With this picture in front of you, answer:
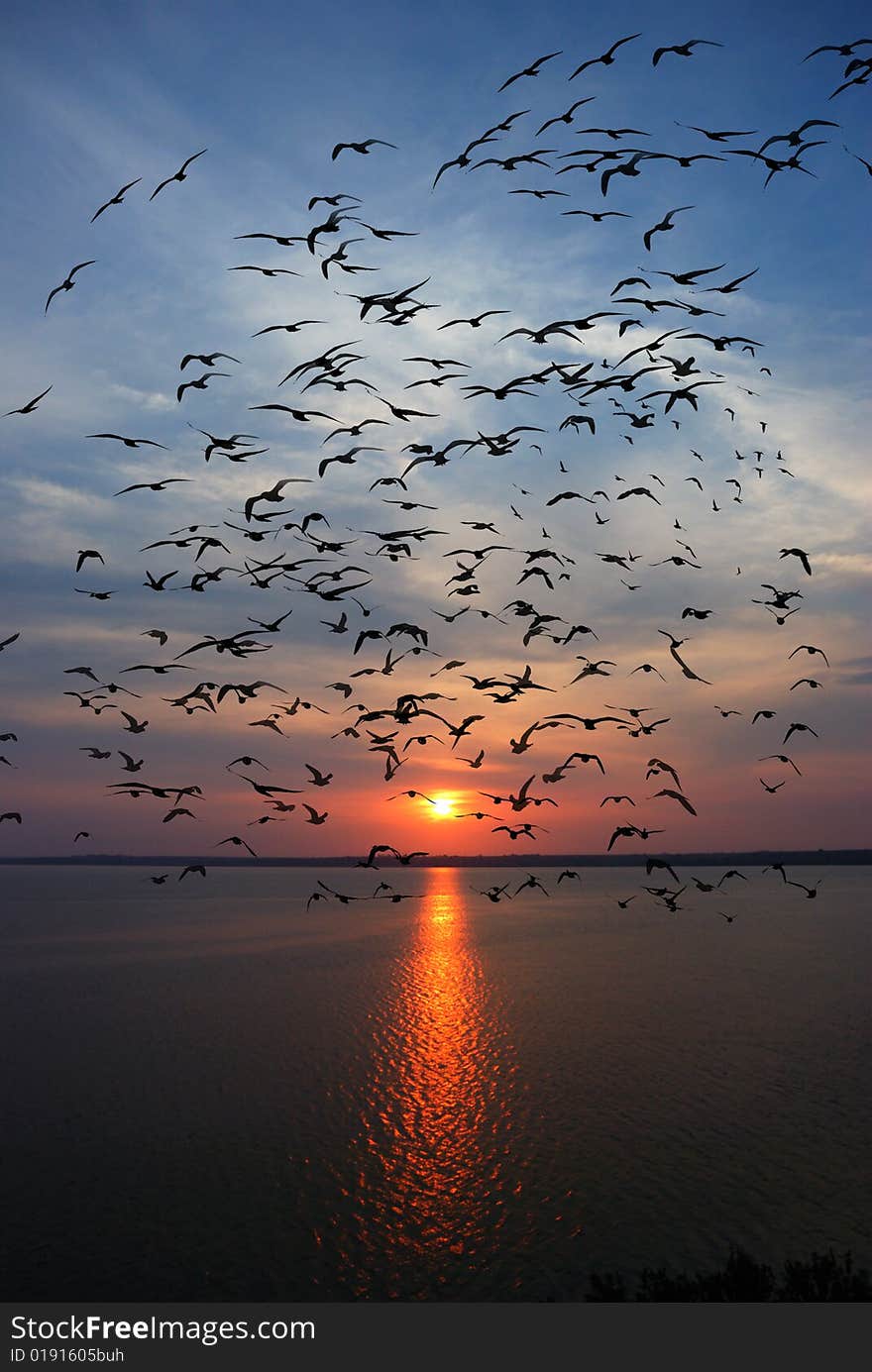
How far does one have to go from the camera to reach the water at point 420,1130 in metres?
34.3

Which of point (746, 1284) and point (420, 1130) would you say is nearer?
point (746, 1284)

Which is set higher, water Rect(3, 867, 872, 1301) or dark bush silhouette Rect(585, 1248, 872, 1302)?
dark bush silhouette Rect(585, 1248, 872, 1302)

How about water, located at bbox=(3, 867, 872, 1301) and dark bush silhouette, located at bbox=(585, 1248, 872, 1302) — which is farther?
water, located at bbox=(3, 867, 872, 1301)

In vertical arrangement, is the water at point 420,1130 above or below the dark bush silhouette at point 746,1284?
below

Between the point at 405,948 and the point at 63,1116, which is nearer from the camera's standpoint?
the point at 63,1116

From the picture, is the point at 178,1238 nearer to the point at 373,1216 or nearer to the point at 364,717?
the point at 373,1216

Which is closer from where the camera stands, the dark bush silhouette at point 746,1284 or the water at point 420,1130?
the dark bush silhouette at point 746,1284

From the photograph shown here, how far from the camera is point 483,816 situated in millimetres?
34750

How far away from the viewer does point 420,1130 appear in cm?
5206

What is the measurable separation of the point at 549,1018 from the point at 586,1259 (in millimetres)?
53267

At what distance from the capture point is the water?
113 ft

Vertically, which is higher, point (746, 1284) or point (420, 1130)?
point (746, 1284)
